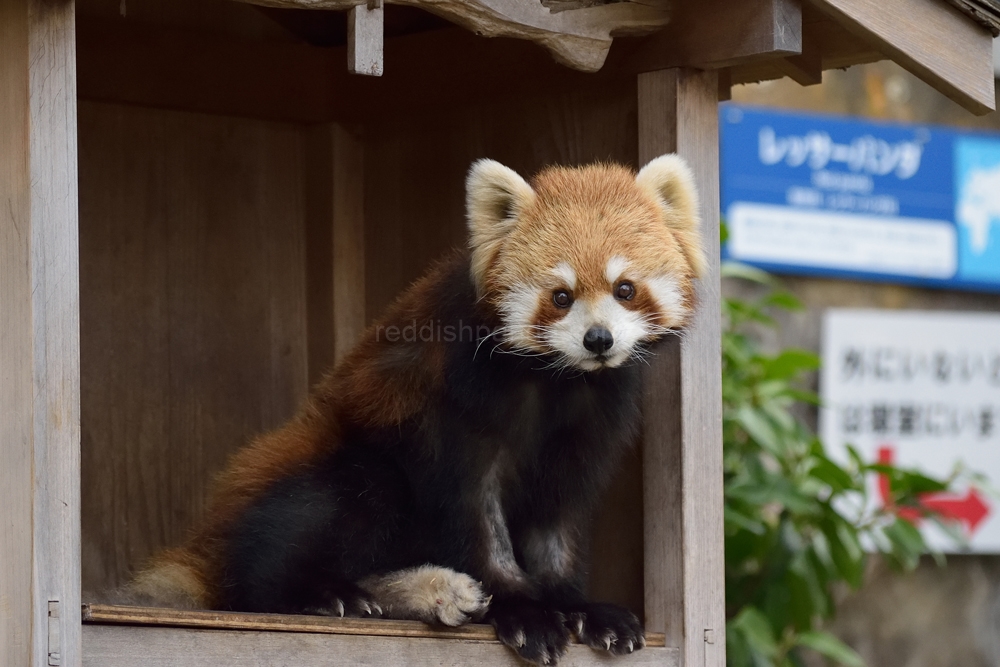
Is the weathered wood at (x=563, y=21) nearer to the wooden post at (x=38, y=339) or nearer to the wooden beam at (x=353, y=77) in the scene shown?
the wooden beam at (x=353, y=77)

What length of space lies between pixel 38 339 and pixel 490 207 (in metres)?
1.06

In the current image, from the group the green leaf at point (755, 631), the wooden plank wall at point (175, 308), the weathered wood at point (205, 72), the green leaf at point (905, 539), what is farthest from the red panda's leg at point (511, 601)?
the green leaf at point (905, 539)

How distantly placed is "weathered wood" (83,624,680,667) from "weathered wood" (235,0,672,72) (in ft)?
3.89

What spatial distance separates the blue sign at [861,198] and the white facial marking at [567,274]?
3683 millimetres

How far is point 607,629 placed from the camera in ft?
9.87

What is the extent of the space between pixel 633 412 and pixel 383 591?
69 cm

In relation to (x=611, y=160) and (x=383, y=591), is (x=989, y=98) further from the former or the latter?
(x=383, y=591)

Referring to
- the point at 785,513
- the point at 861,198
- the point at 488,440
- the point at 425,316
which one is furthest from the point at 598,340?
the point at 861,198

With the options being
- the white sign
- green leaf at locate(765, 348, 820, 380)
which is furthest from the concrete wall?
green leaf at locate(765, 348, 820, 380)

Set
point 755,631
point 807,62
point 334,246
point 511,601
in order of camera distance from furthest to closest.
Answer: point 755,631 → point 334,246 → point 807,62 → point 511,601

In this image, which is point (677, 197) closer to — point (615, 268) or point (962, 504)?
point (615, 268)

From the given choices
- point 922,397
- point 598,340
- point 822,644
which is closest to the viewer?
point 598,340

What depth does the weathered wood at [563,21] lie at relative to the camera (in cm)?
282

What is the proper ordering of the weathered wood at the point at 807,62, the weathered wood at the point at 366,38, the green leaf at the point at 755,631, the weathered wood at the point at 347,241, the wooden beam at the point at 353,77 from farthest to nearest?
the green leaf at the point at 755,631 → the weathered wood at the point at 347,241 → the weathered wood at the point at 807,62 → the wooden beam at the point at 353,77 → the weathered wood at the point at 366,38
